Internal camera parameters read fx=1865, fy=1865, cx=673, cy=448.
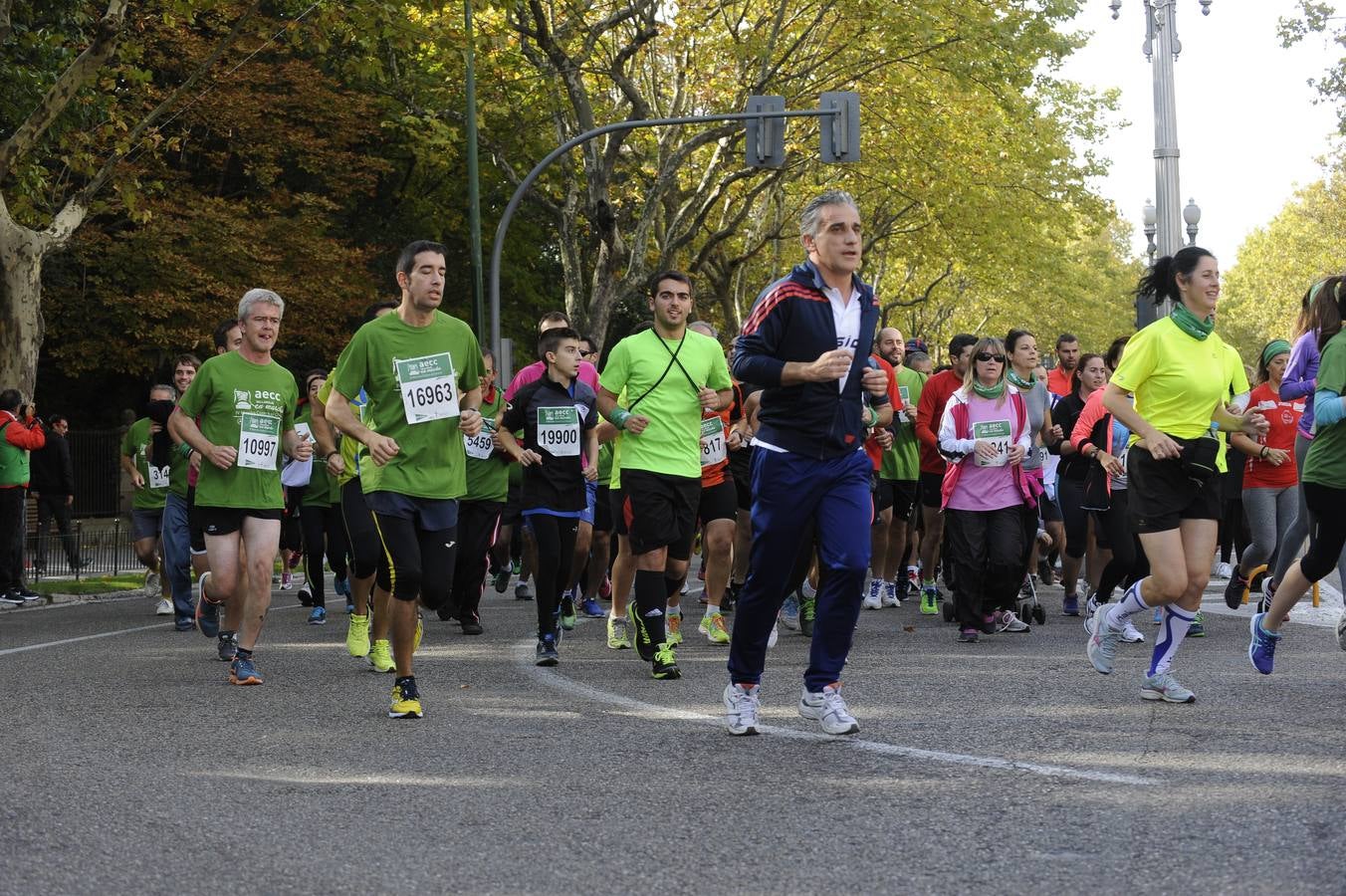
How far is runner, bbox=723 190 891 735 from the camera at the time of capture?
22.9 feet

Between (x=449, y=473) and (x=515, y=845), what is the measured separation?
312cm

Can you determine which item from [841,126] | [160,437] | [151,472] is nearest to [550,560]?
[160,437]

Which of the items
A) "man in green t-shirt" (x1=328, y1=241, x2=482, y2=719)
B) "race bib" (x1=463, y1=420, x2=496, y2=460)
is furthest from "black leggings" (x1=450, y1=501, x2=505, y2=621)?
"man in green t-shirt" (x1=328, y1=241, x2=482, y2=719)

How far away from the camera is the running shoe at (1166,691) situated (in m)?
7.79

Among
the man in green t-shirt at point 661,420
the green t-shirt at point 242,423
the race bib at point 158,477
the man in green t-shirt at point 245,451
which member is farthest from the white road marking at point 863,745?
the race bib at point 158,477

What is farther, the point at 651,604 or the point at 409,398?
the point at 651,604

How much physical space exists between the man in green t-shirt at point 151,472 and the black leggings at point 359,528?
12.2 ft

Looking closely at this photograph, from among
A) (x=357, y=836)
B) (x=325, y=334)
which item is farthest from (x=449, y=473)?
(x=325, y=334)

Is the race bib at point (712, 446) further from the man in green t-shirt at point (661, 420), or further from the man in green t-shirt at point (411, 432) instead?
the man in green t-shirt at point (411, 432)

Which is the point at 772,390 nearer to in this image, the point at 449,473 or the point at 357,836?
the point at 449,473

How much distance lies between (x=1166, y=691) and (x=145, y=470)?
9877 mm

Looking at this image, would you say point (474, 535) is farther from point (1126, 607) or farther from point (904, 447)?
point (1126, 607)

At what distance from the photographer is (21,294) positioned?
19.6m

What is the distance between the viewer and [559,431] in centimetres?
1032
